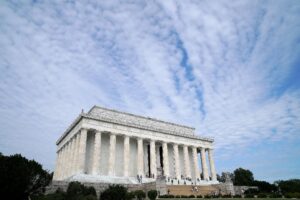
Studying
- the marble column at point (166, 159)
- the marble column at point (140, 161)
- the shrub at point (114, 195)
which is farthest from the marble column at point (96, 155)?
the shrub at point (114, 195)

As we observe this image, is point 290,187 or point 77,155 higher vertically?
point 77,155

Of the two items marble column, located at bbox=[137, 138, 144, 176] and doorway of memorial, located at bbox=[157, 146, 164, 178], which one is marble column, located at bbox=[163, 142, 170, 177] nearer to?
doorway of memorial, located at bbox=[157, 146, 164, 178]

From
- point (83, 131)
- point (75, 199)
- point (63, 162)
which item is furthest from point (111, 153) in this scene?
point (75, 199)

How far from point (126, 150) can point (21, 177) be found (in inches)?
912

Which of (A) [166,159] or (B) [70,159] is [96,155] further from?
(A) [166,159]

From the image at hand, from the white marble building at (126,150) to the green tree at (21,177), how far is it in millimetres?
11033

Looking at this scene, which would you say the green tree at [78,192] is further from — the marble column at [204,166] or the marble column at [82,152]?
the marble column at [204,166]

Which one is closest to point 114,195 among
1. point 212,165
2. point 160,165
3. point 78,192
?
point 78,192

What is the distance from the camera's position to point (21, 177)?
2177 centimetres

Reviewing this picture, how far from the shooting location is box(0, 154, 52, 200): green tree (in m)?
21.0

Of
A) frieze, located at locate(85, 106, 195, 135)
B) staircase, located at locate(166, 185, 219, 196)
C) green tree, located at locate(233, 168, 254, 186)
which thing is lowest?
staircase, located at locate(166, 185, 219, 196)

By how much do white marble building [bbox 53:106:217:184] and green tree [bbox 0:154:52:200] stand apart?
11033 millimetres

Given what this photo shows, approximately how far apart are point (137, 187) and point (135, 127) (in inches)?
561

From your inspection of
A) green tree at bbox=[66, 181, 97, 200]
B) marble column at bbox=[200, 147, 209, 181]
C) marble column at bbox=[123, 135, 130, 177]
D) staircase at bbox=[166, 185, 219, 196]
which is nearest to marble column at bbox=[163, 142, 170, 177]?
marble column at bbox=[123, 135, 130, 177]
